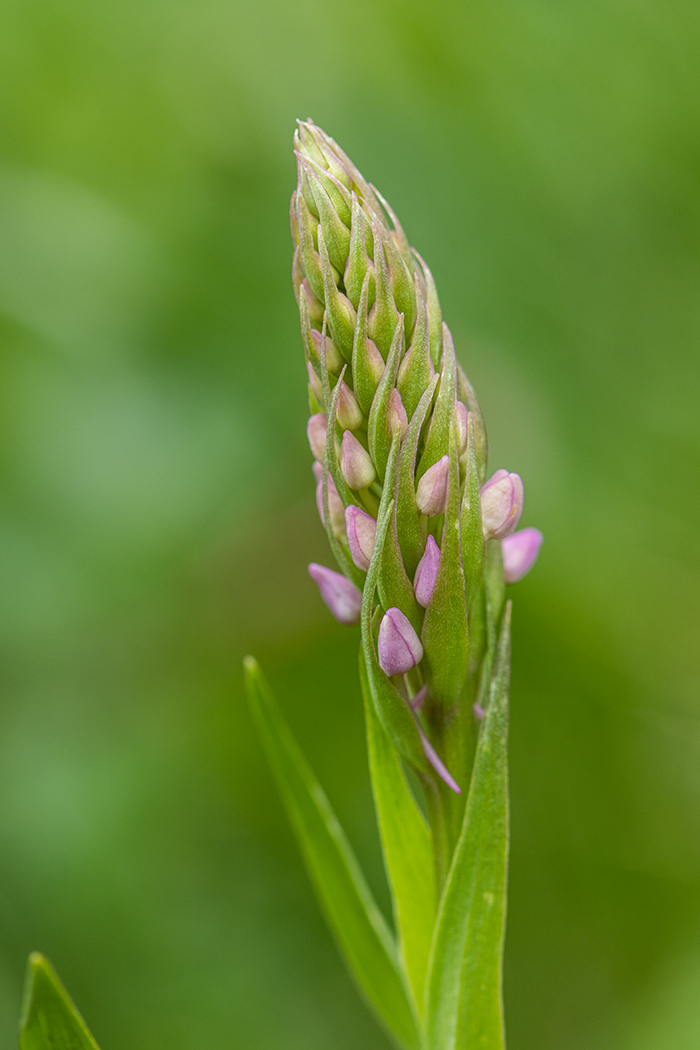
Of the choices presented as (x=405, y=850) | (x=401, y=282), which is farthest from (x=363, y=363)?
(x=405, y=850)

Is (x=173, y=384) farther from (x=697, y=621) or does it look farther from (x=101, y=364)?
(x=697, y=621)

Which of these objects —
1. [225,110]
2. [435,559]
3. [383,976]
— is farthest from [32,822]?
[225,110]

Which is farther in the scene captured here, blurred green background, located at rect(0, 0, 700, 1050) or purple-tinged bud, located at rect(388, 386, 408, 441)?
blurred green background, located at rect(0, 0, 700, 1050)

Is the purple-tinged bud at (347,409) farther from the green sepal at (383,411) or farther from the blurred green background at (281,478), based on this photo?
the blurred green background at (281,478)

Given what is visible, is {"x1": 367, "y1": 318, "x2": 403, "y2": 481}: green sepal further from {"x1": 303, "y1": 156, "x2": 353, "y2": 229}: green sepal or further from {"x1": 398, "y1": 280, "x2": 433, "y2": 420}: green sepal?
{"x1": 303, "y1": 156, "x2": 353, "y2": 229}: green sepal

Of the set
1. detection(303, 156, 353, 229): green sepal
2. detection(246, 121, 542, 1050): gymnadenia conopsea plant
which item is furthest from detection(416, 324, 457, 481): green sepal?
detection(303, 156, 353, 229): green sepal

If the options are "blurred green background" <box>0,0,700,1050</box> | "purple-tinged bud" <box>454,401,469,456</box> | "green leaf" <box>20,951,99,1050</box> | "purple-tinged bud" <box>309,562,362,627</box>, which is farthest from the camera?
"blurred green background" <box>0,0,700,1050</box>

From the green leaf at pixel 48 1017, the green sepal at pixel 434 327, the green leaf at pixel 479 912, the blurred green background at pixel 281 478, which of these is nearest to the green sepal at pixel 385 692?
the green leaf at pixel 479 912

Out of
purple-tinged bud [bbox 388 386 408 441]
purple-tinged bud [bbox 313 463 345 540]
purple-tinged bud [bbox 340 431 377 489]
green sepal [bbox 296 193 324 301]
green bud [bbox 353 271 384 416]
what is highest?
green sepal [bbox 296 193 324 301]

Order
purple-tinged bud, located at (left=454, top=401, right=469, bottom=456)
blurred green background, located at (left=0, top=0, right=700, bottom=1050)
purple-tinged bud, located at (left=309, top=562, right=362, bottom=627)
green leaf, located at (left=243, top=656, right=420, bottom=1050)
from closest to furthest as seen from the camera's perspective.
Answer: purple-tinged bud, located at (left=454, top=401, right=469, bottom=456) < purple-tinged bud, located at (left=309, top=562, right=362, bottom=627) < green leaf, located at (left=243, top=656, right=420, bottom=1050) < blurred green background, located at (left=0, top=0, right=700, bottom=1050)
